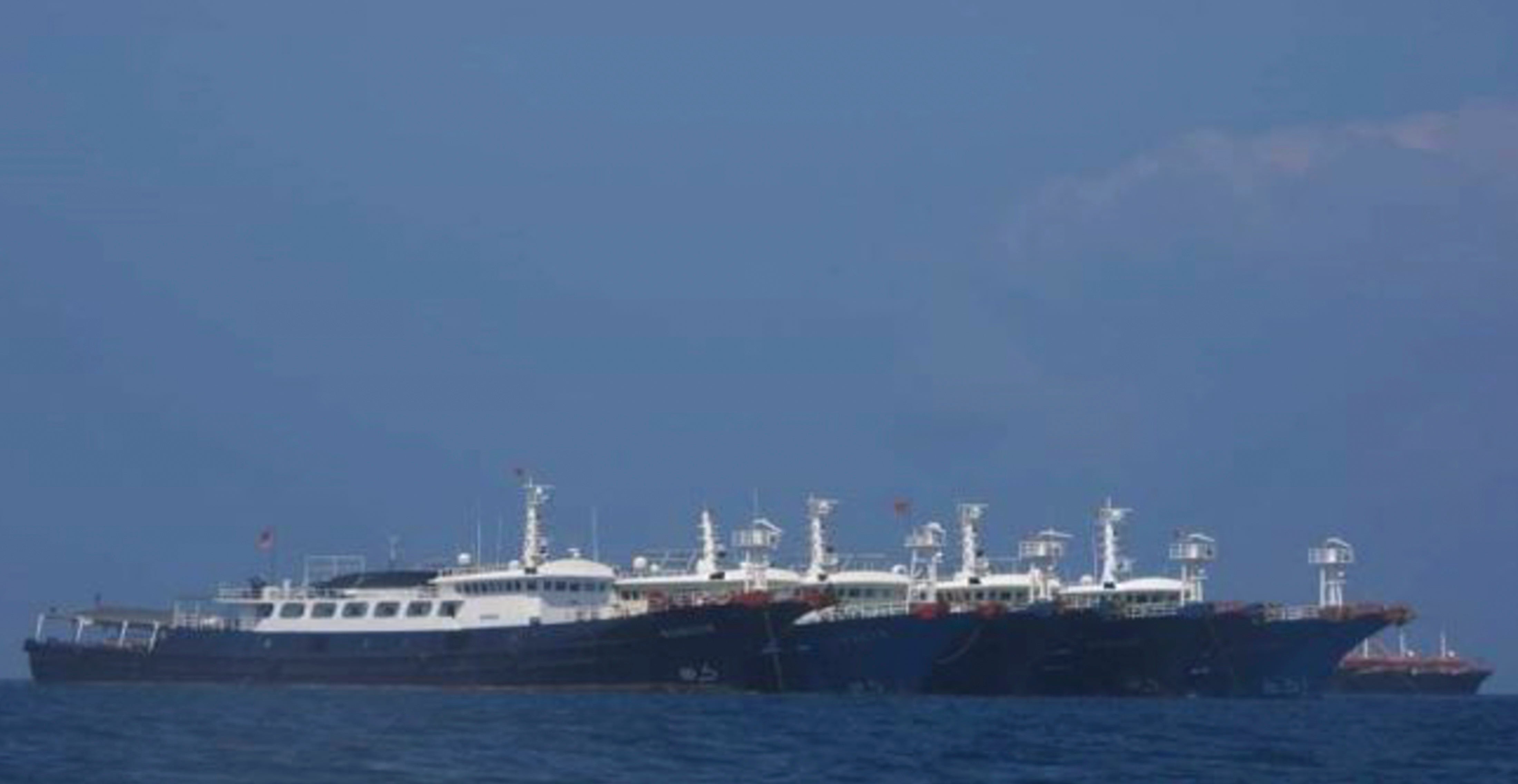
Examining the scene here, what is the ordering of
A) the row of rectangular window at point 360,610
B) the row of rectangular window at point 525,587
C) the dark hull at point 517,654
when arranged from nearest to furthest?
the dark hull at point 517,654 < the row of rectangular window at point 525,587 < the row of rectangular window at point 360,610

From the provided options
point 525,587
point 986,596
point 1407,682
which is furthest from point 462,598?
point 1407,682

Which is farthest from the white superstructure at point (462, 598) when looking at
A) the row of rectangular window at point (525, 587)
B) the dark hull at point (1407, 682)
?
the dark hull at point (1407, 682)

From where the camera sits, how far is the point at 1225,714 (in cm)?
9862

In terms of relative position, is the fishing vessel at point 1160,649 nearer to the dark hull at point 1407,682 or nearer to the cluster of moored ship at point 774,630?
the cluster of moored ship at point 774,630

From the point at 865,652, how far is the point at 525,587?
1546 cm

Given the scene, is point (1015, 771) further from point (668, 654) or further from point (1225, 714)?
point (668, 654)

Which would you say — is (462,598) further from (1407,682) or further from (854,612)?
(1407,682)

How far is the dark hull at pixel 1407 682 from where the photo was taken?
16312cm

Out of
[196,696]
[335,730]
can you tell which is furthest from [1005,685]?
[335,730]

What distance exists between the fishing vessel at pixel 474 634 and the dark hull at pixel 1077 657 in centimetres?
1093

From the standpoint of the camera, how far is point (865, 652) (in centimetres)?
11156

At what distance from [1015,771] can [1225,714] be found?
1415 inches

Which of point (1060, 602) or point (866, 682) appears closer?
point (866, 682)

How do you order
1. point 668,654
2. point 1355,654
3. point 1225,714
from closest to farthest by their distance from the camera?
point 1225,714 < point 668,654 < point 1355,654
